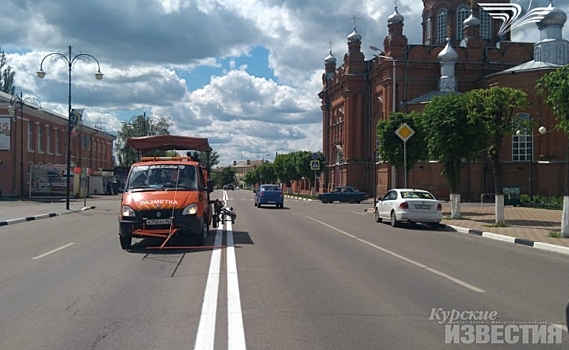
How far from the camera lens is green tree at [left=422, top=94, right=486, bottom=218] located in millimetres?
25594

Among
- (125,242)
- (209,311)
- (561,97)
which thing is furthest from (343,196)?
(209,311)

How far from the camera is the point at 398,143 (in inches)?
1339

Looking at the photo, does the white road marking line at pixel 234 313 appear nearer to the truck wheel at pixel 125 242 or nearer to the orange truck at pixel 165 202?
the orange truck at pixel 165 202

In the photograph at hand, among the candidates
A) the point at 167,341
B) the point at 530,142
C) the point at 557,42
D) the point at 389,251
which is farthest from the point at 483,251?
the point at 557,42

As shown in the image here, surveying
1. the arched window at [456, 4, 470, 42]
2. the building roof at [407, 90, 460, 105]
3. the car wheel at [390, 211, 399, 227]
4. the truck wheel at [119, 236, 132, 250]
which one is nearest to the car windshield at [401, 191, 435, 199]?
the car wheel at [390, 211, 399, 227]

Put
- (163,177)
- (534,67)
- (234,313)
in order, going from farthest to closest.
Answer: (534,67) < (163,177) < (234,313)

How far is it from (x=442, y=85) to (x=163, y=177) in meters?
43.0

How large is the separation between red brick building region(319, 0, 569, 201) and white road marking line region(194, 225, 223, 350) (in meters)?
28.8

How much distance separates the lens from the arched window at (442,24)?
62031 millimetres

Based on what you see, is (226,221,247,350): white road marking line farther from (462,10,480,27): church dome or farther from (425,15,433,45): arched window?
(425,15,433,45): arched window

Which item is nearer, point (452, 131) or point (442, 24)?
point (452, 131)

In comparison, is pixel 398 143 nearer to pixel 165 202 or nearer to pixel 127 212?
pixel 165 202

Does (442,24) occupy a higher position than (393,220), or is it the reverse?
(442,24)

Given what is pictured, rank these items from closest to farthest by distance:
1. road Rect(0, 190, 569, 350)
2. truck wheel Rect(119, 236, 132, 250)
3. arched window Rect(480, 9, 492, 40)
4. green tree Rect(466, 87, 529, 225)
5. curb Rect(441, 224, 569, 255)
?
road Rect(0, 190, 569, 350)
truck wheel Rect(119, 236, 132, 250)
curb Rect(441, 224, 569, 255)
green tree Rect(466, 87, 529, 225)
arched window Rect(480, 9, 492, 40)
